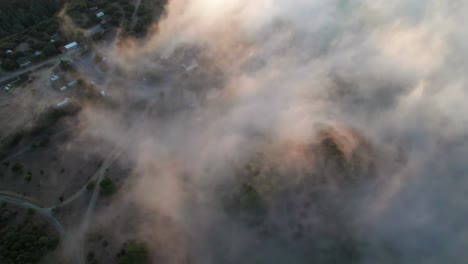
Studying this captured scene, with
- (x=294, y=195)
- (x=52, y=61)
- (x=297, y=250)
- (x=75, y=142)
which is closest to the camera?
(x=297, y=250)

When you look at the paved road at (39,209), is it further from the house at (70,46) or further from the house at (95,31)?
the house at (95,31)

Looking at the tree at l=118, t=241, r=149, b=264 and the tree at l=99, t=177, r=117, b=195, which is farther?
the tree at l=99, t=177, r=117, b=195

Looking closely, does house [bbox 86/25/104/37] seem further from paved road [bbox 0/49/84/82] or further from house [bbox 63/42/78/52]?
paved road [bbox 0/49/84/82]

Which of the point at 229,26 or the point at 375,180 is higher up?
the point at 229,26

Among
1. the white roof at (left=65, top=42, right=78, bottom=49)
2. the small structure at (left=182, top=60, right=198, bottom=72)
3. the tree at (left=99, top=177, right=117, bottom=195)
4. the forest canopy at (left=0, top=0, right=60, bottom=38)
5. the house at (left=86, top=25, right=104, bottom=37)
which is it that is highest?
the forest canopy at (left=0, top=0, right=60, bottom=38)

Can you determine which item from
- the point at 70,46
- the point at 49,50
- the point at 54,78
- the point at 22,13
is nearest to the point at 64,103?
the point at 54,78

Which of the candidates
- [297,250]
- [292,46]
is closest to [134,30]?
[292,46]

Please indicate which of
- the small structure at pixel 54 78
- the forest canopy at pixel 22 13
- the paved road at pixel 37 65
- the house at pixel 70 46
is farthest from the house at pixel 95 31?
the forest canopy at pixel 22 13

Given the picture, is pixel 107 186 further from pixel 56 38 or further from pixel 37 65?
pixel 56 38

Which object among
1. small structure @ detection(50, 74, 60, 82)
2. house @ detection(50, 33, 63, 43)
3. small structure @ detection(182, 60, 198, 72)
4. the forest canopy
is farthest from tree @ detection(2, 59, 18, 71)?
small structure @ detection(182, 60, 198, 72)

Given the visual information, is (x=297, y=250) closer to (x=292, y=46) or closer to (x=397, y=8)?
(x=292, y=46)

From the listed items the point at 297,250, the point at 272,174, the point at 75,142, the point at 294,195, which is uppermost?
the point at 75,142
